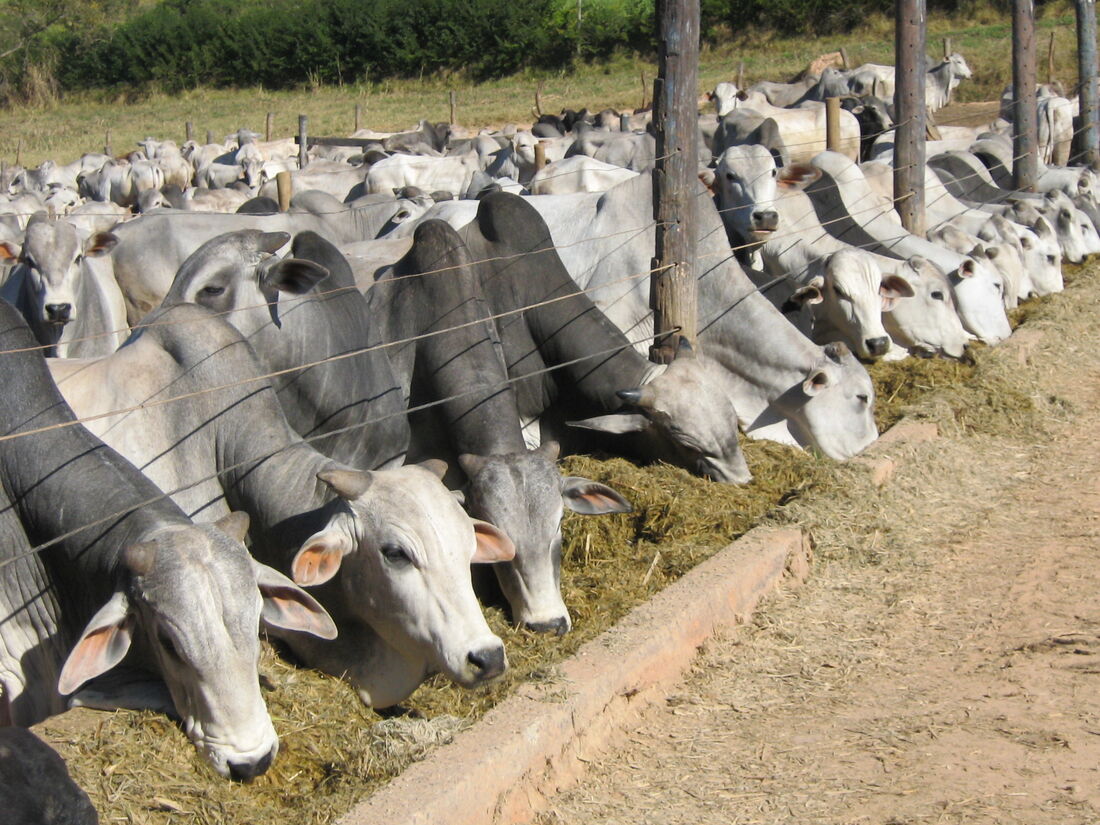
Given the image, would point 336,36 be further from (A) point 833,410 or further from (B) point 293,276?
(B) point 293,276

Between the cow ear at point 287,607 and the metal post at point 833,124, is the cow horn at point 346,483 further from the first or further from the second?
the metal post at point 833,124

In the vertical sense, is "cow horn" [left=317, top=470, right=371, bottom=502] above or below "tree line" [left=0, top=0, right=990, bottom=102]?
below

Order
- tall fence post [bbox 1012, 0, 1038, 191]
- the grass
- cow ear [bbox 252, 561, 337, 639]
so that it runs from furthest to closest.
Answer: the grass < tall fence post [bbox 1012, 0, 1038, 191] < cow ear [bbox 252, 561, 337, 639]

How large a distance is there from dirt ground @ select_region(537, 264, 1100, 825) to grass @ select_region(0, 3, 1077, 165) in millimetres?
26022

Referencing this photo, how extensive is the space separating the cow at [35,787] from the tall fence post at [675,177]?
4631 millimetres

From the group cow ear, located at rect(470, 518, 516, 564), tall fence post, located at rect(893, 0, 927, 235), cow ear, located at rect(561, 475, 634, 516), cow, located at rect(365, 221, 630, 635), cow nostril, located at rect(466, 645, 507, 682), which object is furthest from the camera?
tall fence post, located at rect(893, 0, 927, 235)

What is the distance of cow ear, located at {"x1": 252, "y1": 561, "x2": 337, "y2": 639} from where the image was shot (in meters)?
3.83

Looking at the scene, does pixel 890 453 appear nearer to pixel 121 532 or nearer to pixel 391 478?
pixel 391 478

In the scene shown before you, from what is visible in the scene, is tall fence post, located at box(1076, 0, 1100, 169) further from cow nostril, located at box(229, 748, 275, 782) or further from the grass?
cow nostril, located at box(229, 748, 275, 782)

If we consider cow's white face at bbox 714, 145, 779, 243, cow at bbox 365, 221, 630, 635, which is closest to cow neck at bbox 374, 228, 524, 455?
cow at bbox 365, 221, 630, 635

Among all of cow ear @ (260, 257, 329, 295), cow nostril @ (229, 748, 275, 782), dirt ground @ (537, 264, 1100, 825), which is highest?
cow ear @ (260, 257, 329, 295)

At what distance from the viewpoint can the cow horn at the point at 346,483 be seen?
14.0ft

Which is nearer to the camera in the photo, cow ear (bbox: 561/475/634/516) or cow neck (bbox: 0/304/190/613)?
cow neck (bbox: 0/304/190/613)

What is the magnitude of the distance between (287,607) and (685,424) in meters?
2.94
